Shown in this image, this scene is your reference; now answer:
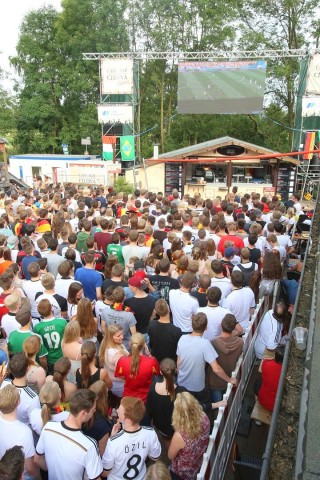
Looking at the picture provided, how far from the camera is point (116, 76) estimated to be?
21281 mm

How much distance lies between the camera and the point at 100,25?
107 ft

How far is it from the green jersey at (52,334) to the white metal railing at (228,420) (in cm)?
182

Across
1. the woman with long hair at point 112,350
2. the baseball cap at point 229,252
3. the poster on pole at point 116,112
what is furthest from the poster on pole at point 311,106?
the woman with long hair at point 112,350

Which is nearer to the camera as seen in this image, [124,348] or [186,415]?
[186,415]

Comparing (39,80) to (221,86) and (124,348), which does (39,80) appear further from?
(124,348)

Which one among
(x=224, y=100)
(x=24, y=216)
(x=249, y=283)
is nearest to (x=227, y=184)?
(x=224, y=100)

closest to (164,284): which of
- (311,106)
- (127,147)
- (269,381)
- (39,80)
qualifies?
(269,381)

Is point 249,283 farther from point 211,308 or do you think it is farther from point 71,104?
point 71,104

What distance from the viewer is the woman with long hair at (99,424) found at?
326 centimetres

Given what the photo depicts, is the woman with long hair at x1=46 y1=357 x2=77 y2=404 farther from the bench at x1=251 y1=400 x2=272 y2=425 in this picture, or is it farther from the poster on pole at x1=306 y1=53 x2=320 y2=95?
the poster on pole at x1=306 y1=53 x2=320 y2=95

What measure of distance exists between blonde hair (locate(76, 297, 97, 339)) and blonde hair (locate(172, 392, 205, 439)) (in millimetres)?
1671

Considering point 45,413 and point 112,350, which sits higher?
point 45,413

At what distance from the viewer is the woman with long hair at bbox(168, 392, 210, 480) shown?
10.1 ft

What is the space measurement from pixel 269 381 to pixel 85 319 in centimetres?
200
